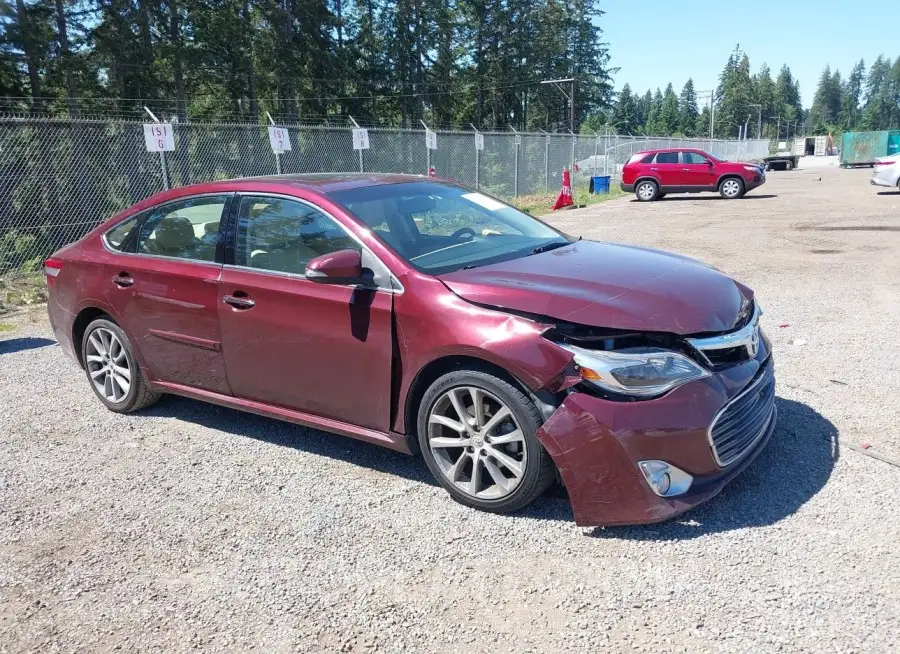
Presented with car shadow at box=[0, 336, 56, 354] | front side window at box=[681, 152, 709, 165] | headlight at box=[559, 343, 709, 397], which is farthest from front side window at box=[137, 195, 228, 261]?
front side window at box=[681, 152, 709, 165]

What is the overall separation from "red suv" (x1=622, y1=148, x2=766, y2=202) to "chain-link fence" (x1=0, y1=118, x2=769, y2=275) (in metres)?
4.49

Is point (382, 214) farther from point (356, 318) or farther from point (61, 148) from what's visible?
point (61, 148)

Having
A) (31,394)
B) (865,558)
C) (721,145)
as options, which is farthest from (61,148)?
(721,145)

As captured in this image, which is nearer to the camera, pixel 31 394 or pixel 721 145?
pixel 31 394

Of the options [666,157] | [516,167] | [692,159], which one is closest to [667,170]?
[666,157]

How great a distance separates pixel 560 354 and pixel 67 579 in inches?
90.9

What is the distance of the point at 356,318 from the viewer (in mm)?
3561

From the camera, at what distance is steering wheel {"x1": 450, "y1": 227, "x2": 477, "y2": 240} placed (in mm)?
4145

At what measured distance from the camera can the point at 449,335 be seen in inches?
127

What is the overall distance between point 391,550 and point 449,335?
988mm

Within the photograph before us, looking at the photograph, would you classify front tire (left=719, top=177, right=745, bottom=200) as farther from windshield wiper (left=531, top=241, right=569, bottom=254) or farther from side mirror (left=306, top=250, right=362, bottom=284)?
side mirror (left=306, top=250, right=362, bottom=284)

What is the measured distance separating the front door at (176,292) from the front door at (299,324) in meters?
0.17

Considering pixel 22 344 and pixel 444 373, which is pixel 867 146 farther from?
pixel 444 373

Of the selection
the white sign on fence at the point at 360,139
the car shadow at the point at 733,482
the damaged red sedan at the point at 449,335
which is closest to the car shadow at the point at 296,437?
the car shadow at the point at 733,482
